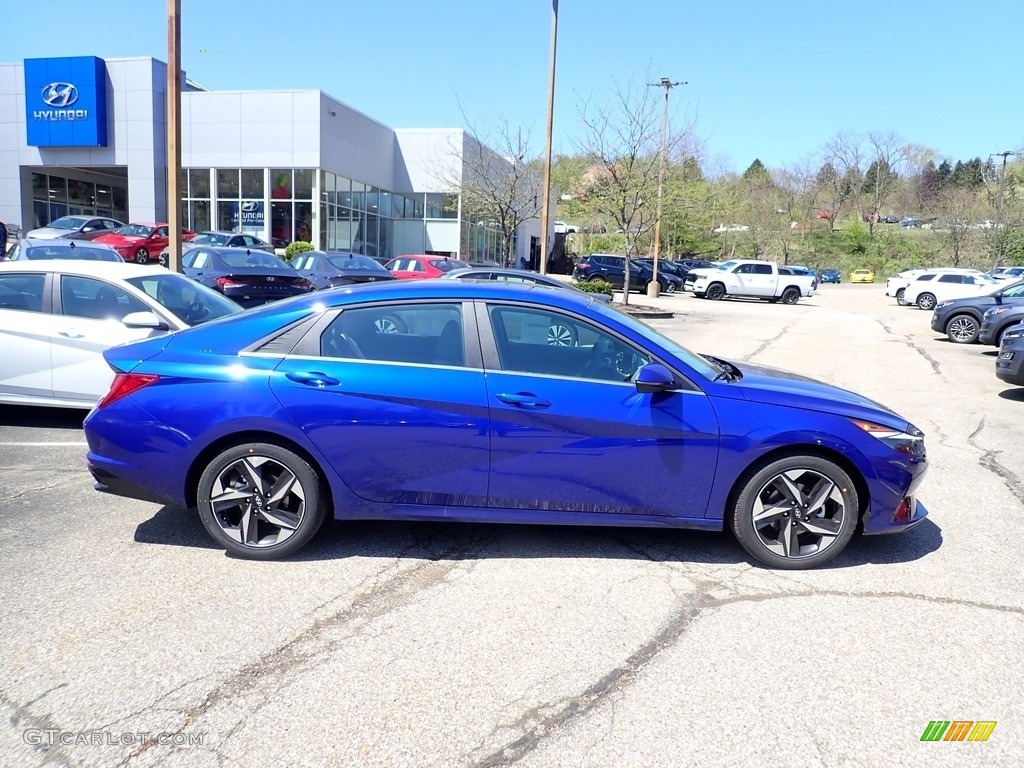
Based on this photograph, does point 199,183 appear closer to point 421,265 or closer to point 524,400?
point 421,265

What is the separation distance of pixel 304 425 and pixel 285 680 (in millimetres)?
1426

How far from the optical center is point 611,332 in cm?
431

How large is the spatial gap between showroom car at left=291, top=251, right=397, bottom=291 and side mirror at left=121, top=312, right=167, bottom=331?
982 cm

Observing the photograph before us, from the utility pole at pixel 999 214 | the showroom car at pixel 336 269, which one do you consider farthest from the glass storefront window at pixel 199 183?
the utility pole at pixel 999 214

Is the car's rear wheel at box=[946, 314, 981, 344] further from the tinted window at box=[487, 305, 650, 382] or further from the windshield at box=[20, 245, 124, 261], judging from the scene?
the windshield at box=[20, 245, 124, 261]

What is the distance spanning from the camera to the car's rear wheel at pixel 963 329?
1809cm

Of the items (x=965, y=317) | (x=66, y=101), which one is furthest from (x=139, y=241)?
(x=965, y=317)

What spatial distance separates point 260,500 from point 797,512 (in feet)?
9.65

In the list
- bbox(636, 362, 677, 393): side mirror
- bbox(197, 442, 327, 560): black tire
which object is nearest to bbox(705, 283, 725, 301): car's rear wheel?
bbox(636, 362, 677, 393): side mirror

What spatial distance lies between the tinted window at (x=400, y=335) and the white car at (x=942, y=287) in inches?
1268

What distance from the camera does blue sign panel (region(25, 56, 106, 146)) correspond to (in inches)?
1296

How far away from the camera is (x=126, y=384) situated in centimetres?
430

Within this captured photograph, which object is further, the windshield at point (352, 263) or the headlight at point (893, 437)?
the windshield at point (352, 263)

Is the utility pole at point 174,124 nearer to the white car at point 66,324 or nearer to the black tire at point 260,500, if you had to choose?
the white car at point 66,324
